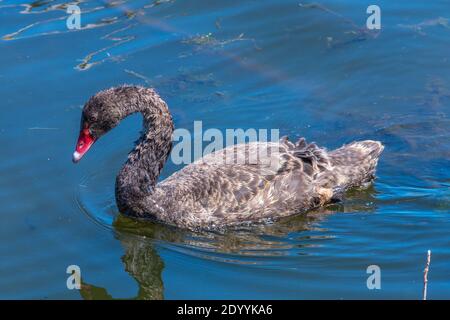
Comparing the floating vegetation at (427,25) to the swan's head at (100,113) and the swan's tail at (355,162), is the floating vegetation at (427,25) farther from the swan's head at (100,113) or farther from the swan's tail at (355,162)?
the swan's head at (100,113)

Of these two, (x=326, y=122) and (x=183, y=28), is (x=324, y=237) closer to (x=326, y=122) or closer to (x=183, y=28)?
(x=326, y=122)

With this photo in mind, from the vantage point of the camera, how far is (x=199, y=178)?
9.70 m

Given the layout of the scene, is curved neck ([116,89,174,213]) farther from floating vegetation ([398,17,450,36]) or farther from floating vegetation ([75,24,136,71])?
floating vegetation ([398,17,450,36])

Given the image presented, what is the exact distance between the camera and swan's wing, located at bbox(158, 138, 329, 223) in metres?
9.61

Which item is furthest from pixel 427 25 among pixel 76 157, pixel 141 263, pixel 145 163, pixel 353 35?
pixel 141 263

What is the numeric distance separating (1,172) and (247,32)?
178 inches

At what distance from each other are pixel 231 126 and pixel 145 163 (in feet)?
6.91

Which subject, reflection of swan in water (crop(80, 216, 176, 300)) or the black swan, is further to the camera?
the black swan

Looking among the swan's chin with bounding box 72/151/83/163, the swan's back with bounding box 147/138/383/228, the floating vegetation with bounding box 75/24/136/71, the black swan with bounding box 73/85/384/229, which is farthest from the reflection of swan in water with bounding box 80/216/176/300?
the floating vegetation with bounding box 75/24/136/71

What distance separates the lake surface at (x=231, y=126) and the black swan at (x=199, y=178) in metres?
0.20

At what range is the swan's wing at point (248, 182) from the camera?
9.61 meters

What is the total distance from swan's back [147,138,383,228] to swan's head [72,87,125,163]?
88 cm

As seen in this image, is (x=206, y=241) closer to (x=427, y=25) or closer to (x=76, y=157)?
(x=76, y=157)

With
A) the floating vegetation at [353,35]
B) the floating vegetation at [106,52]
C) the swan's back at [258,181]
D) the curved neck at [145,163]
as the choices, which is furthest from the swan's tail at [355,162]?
the floating vegetation at [106,52]
